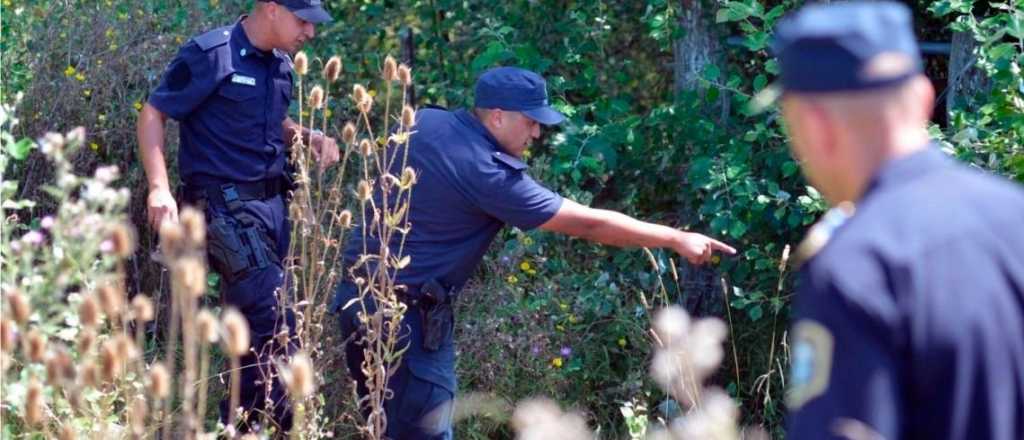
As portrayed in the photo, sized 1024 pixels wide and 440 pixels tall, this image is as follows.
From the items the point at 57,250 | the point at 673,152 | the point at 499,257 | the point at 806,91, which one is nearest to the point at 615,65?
the point at 673,152

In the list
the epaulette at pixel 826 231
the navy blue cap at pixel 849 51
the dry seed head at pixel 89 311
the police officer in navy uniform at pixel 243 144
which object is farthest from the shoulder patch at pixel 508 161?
the navy blue cap at pixel 849 51

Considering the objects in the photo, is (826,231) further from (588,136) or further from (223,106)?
(588,136)

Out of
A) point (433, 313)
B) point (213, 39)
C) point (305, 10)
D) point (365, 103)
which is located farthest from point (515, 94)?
point (213, 39)

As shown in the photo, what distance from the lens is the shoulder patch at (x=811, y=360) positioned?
75.8 inches

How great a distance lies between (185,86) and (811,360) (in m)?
3.71

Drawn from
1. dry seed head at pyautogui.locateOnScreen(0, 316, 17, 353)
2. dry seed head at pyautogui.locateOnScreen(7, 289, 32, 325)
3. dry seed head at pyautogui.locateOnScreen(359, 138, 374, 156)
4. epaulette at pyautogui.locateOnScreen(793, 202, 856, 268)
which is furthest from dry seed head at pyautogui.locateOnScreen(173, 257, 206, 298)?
dry seed head at pyautogui.locateOnScreen(359, 138, 374, 156)

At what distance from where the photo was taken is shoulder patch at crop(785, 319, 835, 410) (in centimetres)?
193

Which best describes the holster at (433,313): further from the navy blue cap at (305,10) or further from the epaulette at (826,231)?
the epaulette at (826,231)

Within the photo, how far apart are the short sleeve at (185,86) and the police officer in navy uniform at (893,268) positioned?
3.52 metres

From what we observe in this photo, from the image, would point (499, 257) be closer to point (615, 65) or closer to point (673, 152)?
point (673, 152)

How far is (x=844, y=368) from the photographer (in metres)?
1.90

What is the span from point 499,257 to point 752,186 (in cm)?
112

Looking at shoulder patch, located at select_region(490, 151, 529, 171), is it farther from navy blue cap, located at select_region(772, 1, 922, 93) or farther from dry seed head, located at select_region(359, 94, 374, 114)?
navy blue cap, located at select_region(772, 1, 922, 93)

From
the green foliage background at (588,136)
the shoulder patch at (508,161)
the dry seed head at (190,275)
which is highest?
the dry seed head at (190,275)
